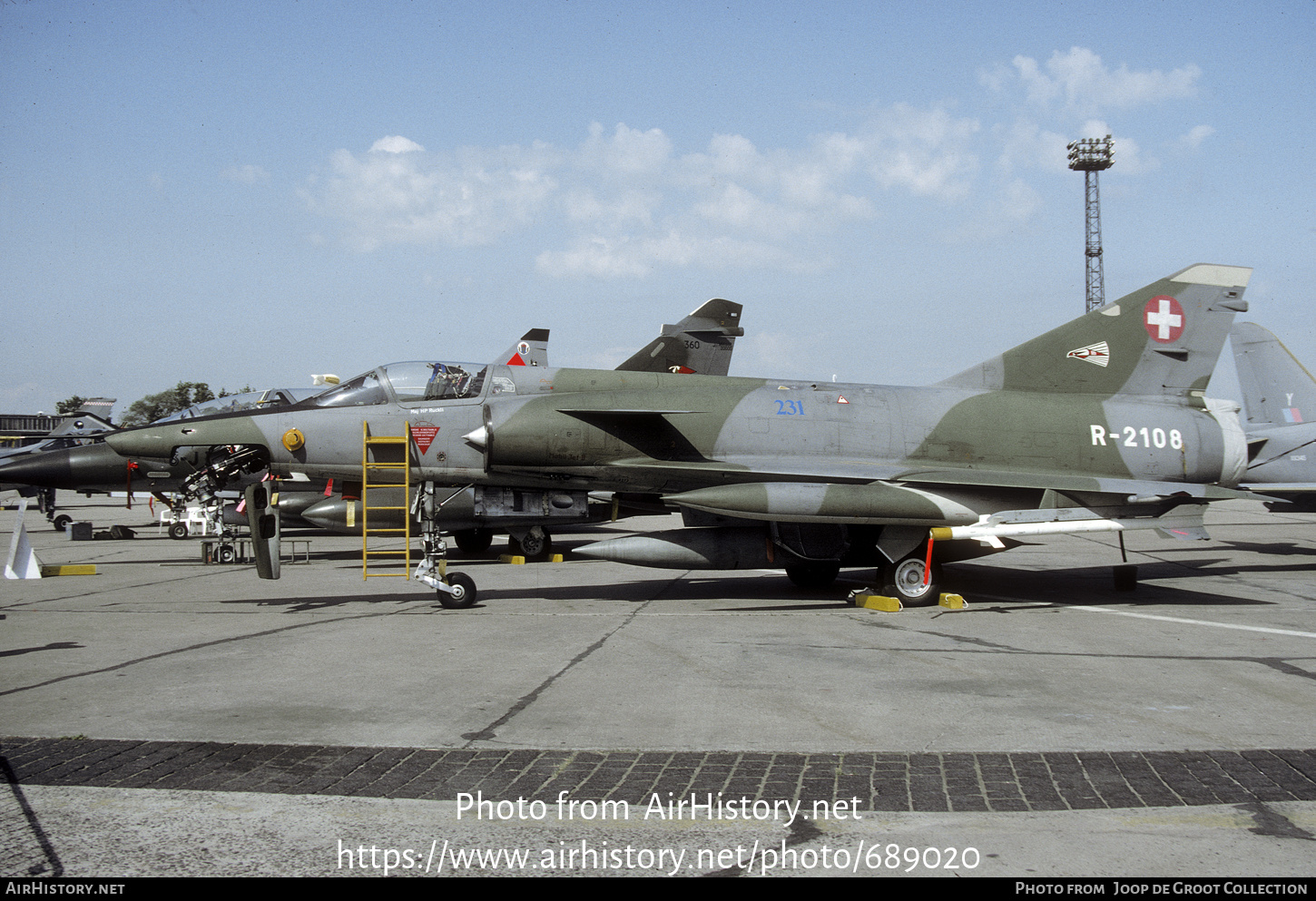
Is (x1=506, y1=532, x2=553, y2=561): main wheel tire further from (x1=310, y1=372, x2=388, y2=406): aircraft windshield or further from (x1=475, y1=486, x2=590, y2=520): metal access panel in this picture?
(x1=310, y1=372, x2=388, y2=406): aircraft windshield

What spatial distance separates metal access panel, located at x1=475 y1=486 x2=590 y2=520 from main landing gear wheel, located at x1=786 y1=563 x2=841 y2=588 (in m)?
3.05

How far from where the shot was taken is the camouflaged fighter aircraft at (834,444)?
10.4m

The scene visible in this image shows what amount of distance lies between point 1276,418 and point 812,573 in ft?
34.5

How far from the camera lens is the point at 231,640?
27.1 ft

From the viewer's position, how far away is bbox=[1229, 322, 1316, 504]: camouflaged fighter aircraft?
47.9 feet

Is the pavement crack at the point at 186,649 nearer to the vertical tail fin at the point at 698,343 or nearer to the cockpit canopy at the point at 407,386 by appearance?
the cockpit canopy at the point at 407,386

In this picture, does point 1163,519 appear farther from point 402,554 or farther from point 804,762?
point 402,554

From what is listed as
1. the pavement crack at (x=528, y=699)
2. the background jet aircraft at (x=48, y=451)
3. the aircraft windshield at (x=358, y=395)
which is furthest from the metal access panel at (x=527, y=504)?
the background jet aircraft at (x=48, y=451)

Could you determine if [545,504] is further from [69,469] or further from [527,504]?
[69,469]

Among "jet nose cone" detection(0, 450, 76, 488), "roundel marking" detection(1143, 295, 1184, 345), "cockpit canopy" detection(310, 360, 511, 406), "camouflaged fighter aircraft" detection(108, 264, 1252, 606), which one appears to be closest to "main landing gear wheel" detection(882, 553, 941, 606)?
"camouflaged fighter aircraft" detection(108, 264, 1252, 606)

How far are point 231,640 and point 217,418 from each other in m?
3.38

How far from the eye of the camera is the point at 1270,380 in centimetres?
1669

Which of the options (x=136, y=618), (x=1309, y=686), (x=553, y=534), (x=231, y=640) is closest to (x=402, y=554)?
(x=553, y=534)

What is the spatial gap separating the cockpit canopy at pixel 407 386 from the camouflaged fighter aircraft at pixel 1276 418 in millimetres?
12063
